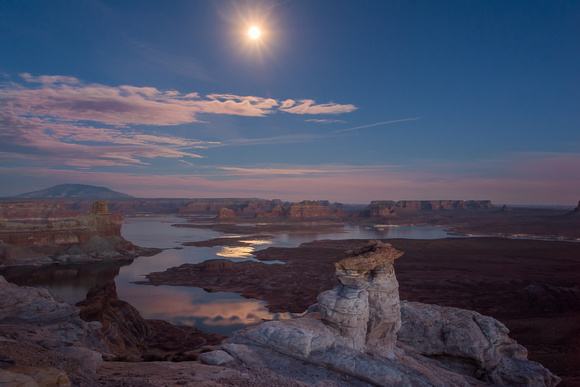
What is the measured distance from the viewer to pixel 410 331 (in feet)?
44.7

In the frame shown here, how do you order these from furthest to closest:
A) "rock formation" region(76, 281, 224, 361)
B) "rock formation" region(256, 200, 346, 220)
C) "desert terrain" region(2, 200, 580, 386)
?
"rock formation" region(256, 200, 346, 220), "desert terrain" region(2, 200, 580, 386), "rock formation" region(76, 281, 224, 361)

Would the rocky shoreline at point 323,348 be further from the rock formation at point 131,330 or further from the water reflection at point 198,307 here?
the water reflection at point 198,307

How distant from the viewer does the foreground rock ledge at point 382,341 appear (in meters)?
9.24

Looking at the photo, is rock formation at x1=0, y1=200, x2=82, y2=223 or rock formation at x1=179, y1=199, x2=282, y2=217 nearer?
rock formation at x1=0, y1=200, x2=82, y2=223

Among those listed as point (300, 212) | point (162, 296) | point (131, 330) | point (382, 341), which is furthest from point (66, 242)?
point (300, 212)

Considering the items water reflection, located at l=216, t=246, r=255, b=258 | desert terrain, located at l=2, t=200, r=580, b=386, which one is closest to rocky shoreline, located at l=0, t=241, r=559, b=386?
desert terrain, located at l=2, t=200, r=580, b=386

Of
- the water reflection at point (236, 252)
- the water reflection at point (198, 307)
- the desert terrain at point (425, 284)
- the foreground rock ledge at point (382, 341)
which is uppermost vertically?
the foreground rock ledge at point (382, 341)

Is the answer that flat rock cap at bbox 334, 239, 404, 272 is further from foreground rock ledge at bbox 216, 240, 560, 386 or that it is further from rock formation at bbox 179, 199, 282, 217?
rock formation at bbox 179, 199, 282, 217

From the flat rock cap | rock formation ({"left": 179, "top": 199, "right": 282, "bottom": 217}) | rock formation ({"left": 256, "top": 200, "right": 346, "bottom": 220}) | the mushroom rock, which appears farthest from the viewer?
rock formation ({"left": 179, "top": 199, "right": 282, "bottom": 217})

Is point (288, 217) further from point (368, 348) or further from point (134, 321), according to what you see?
point (368, 348)

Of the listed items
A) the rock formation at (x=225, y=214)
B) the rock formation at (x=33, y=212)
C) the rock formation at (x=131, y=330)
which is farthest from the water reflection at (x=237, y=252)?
the rock formation at (x=225, y=214)

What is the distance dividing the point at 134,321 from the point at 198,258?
1247 inches

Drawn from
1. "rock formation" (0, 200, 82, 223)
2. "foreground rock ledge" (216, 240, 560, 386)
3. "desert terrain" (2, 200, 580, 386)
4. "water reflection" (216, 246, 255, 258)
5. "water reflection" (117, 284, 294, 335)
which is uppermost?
→ "rock formation" (0, 200, 82, 223)

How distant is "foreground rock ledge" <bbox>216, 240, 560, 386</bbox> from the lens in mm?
9242
